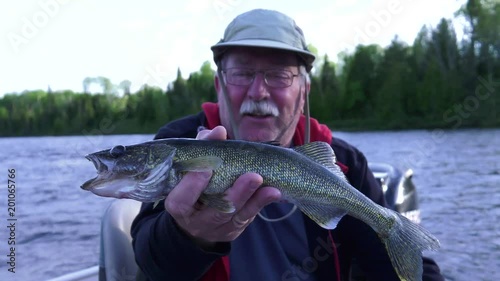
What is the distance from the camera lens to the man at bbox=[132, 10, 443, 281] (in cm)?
295

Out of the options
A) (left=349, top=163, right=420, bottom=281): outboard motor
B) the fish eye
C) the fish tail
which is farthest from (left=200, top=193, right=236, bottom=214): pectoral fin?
(left=349, top=163, right=420, bottom=281): outboard motor

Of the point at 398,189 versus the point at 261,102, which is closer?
the point at 261,102

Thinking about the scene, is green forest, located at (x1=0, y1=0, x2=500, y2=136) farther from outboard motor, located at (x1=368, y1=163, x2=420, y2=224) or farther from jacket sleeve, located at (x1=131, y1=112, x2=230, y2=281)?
jacket sleeve, located at (x1=131, y1=112, x2=230, y2=281)

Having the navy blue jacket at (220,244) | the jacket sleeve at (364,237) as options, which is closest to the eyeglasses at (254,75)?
the navy blue jacket at (220,244)

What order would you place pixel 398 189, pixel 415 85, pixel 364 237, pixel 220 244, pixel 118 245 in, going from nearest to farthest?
pixel 220 244 < pixel 364 237 < pixel 118 245 < pixel 398 189 < pixel 415 85

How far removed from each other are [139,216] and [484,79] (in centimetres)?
4713

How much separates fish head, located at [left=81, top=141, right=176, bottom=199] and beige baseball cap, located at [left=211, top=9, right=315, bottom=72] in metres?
1.13

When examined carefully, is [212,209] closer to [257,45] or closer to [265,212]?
[265,212]

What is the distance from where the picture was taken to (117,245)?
3877mm

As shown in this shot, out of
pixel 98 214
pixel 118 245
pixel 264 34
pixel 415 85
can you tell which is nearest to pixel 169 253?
pixel 118 245

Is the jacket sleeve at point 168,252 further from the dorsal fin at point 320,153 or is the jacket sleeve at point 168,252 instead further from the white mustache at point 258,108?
the white mustache at point 258,108

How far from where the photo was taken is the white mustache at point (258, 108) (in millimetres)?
3648

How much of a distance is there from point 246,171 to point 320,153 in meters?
0.48

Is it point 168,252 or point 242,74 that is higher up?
point 242,74
